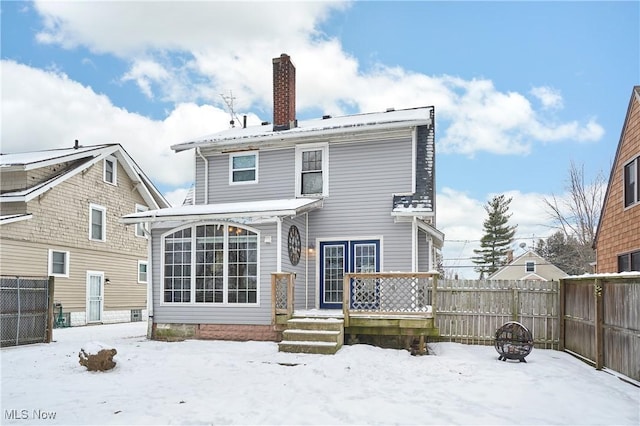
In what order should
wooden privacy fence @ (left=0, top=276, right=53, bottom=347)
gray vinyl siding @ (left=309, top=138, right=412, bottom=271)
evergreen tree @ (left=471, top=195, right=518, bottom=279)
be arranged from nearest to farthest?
wooden privacy fence @ (left=0, top=276, right=53, bottom=347), gray vinyl siding @ (left=309, top=138, right=412, bottom=271), evergreen tree @ (left=471, top=195, right=518, bottom=279)

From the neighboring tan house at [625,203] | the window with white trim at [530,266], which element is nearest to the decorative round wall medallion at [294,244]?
the neighboring tan house at [625,203]

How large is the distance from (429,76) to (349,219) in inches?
381

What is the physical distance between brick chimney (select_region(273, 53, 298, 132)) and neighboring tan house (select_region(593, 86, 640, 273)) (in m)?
9.47

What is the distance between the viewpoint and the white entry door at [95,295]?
19969 millimetres

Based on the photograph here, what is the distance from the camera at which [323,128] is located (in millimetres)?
14016

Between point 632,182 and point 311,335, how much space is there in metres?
9.22

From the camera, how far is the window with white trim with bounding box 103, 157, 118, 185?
70.7ft

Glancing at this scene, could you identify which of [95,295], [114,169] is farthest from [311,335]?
[114,169]

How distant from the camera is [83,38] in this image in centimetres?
1795

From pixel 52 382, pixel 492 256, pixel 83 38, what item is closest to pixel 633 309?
pixel 52 382

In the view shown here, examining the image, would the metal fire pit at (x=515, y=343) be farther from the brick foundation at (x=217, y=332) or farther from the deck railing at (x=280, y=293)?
the brick foundation at (x=217, y=332)

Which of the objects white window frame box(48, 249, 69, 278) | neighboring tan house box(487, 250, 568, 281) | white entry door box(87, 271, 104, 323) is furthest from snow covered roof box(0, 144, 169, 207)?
neighboring tan house box(487, 250, 568, 281)

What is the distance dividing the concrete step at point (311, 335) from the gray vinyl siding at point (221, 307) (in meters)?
1.38

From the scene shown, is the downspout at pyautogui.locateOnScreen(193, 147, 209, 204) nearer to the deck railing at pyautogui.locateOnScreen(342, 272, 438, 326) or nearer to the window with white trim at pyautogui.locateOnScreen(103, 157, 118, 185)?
the deck railing at pyautogui.locateOnScreen(342, 272, 438, 326)
